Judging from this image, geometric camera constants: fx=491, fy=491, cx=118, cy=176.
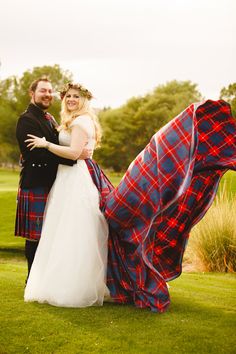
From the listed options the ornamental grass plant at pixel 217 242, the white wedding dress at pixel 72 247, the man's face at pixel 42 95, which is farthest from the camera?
the ornamental grass plant at pixel 217 242

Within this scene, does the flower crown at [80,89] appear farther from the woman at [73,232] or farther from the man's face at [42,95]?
the man's face at [42,95]

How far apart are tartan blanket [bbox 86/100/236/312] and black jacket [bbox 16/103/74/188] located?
47cm

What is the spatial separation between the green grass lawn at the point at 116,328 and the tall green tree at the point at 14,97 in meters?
43.6

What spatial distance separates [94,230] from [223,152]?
4.84 ft

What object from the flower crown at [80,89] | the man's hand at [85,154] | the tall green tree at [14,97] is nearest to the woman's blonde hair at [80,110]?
the flower crown at [80,89]

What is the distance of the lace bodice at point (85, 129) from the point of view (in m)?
5.11

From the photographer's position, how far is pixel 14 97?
52219mm

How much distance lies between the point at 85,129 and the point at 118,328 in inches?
79.9

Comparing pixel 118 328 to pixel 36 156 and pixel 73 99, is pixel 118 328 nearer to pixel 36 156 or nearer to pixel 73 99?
pixel 36 156

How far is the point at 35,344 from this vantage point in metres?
3.94

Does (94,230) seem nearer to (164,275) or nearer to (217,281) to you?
(164,275)

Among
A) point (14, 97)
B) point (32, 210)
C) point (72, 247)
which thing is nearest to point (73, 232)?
point (72, 247)

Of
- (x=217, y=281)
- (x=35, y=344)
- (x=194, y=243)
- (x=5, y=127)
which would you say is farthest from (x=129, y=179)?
(x=5, y=127)

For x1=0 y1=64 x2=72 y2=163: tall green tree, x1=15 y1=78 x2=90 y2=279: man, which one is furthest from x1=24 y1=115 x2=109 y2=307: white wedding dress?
x1=0 y1=64 x2=72 y2=163: tall green tree
